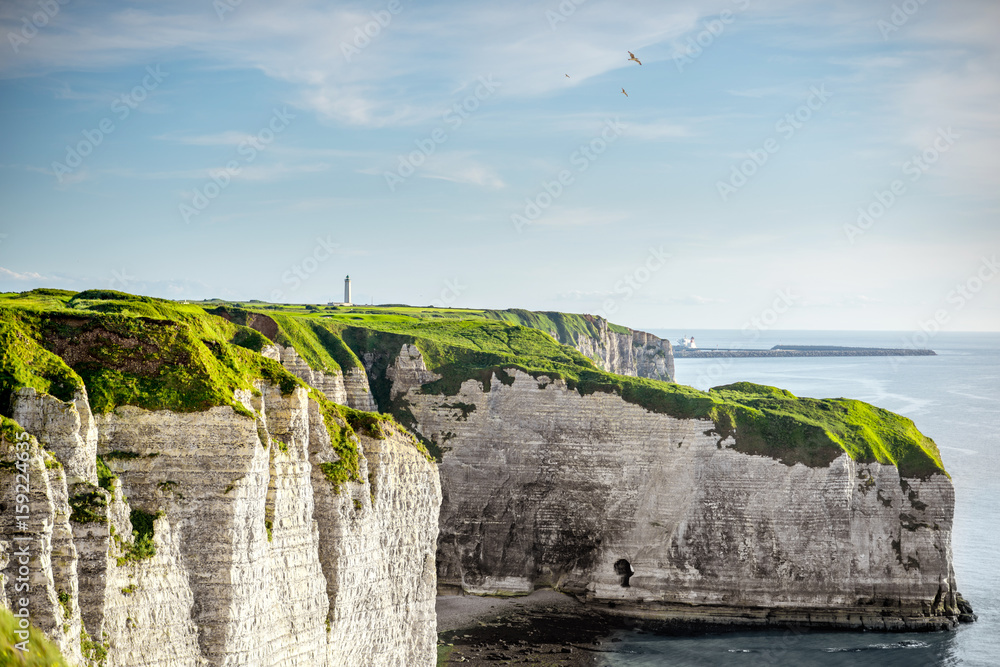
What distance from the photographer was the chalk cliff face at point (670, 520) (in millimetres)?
45219

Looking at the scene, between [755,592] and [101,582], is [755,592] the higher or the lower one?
the lower one

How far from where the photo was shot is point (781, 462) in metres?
46.0

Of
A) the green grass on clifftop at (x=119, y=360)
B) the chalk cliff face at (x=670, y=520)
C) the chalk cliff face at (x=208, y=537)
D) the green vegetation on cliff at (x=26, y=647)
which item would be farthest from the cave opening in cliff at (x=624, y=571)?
the green vegetation on cliff at (x=26, y=647)

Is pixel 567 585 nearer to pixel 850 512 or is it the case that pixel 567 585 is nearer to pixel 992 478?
pixel 850 512

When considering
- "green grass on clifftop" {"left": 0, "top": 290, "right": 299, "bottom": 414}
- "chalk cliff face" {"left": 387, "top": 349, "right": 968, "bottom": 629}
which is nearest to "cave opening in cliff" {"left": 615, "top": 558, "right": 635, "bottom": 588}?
"chalk cliff face" {"left": 387, "top": 349, "right": 968, "bottom": 629}

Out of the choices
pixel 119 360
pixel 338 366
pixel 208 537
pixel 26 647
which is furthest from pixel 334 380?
pixel 26 647

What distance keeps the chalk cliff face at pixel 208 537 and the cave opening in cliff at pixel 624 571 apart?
20.2 meters

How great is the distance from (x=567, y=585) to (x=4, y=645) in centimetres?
3609

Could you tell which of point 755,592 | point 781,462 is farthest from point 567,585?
point 781,462
